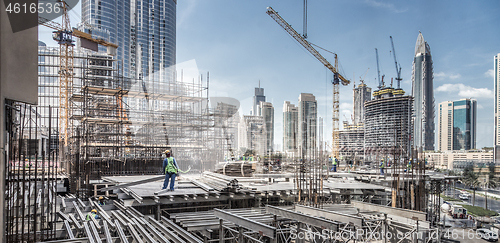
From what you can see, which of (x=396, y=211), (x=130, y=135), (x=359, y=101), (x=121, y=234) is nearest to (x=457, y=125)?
(x=359, y=101)

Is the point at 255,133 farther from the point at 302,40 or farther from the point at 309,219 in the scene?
the point at 309,219

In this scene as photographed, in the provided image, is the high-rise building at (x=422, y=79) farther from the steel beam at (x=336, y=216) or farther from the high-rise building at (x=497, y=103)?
the steel beam at (x=336, y=216)

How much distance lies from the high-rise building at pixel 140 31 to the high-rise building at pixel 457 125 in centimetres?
8245

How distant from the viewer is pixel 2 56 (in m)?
3.26

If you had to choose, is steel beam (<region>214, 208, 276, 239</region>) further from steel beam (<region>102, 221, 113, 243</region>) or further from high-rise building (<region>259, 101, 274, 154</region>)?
high-rise building (<region>259, 101, 274, 154</region>)

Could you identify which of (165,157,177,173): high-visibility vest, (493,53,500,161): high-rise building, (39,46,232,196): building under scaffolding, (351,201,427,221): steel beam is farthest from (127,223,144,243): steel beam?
(493,53,500,161): high-rise building

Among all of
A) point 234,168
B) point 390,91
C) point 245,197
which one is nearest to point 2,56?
point 245,197

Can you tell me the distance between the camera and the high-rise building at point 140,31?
70062 mm

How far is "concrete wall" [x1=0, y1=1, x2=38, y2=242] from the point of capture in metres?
3.28

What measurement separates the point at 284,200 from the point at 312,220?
7954 millimetres

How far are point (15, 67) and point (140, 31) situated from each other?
3471 inches

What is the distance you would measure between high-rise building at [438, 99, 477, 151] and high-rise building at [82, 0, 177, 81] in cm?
8245

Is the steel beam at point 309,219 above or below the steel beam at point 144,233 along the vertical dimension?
above

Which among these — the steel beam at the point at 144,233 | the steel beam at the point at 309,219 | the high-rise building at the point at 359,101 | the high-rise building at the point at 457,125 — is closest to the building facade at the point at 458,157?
the high-rise building at the point at 457,125
